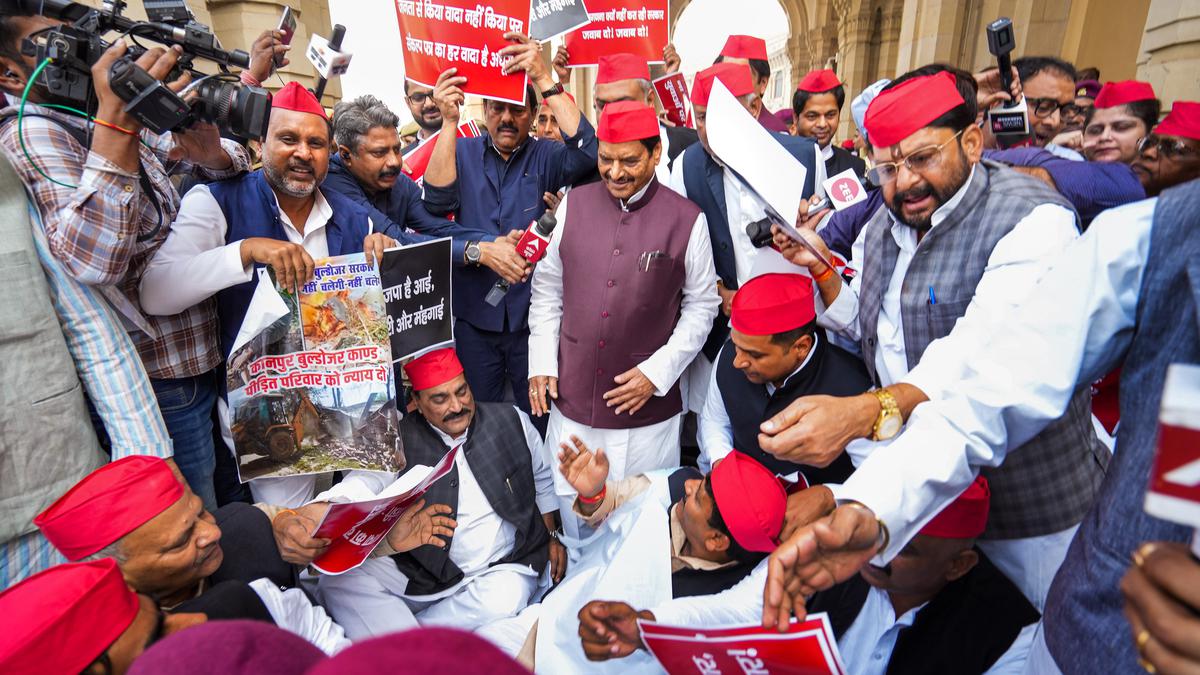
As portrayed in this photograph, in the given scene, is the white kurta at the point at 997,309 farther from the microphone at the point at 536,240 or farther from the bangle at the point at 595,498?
the microphone at the point at 536,240

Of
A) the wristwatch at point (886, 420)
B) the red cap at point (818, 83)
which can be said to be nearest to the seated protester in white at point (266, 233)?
the wristwatch at point (886, 420)

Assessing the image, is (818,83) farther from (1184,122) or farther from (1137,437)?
(1137,437)

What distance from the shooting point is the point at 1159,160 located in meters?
2.97

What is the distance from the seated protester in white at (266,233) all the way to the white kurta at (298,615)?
549 millimetres

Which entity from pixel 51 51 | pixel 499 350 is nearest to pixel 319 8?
pixel 499 350

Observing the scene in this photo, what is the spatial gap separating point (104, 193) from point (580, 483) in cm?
170

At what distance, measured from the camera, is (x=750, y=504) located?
178cm

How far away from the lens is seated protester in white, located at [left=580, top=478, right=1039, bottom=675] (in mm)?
1723

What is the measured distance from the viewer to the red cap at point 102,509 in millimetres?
1484

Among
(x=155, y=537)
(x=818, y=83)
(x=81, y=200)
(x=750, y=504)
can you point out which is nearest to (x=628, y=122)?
(x=750, y=504)

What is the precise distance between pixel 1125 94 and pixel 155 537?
483 cm

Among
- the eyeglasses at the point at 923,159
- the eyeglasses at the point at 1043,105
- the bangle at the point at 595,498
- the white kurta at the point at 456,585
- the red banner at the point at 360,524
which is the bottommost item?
the white kurta at the point at 456,585

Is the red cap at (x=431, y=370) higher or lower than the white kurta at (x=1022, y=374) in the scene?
lower

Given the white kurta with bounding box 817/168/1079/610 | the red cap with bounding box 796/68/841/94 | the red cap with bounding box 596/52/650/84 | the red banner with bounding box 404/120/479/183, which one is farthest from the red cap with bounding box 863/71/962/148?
the red banner with bounding box 404/120/479/183
